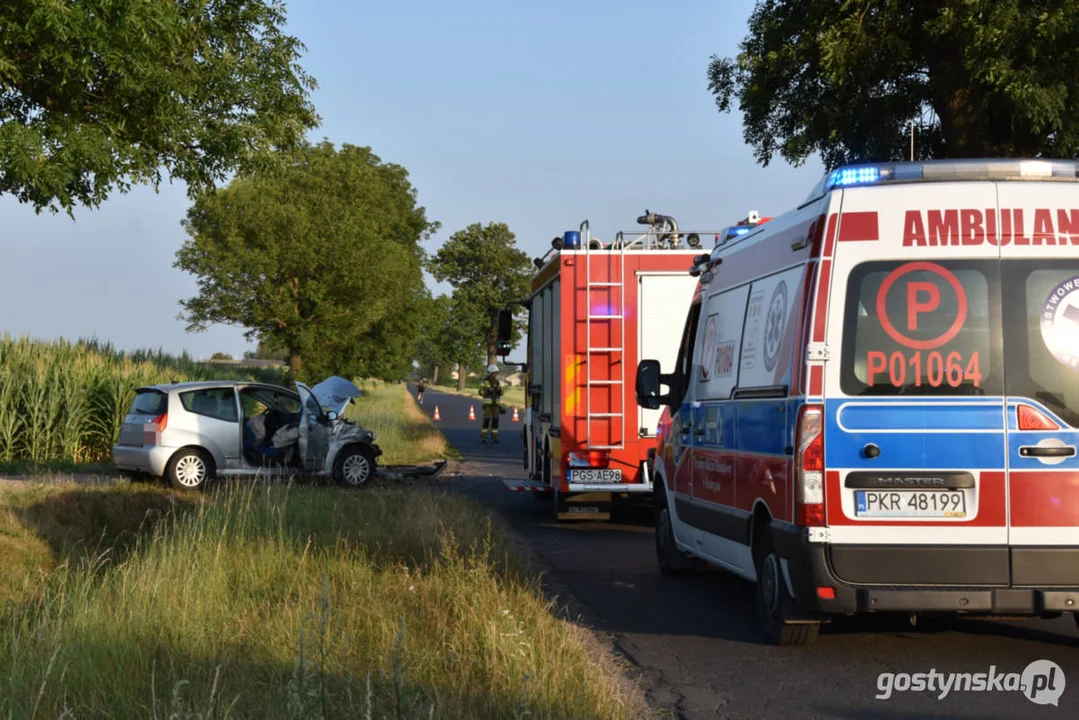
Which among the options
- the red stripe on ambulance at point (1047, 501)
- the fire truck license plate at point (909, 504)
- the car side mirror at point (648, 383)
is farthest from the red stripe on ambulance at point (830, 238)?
the car side mirror at point (648, 383)

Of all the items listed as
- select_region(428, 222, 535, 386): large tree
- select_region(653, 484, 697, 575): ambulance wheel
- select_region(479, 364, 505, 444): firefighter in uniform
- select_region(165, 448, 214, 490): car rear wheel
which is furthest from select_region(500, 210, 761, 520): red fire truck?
select_region(428, 222, 535, 386): large tree

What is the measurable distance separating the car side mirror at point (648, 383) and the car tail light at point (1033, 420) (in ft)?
11.7

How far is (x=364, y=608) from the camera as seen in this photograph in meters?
7.50

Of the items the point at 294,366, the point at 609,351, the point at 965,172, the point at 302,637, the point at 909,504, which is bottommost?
the point at 302,637

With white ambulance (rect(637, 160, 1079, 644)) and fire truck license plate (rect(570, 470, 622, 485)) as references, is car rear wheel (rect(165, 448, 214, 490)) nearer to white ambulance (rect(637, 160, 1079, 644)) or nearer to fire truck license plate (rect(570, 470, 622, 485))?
fire truck license plate (rect(570, 470, 622, 485))

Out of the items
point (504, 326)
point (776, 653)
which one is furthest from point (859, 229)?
point (504, 326)

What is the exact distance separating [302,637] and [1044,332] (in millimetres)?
4345

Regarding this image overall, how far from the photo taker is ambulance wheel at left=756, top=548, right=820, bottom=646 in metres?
7.33

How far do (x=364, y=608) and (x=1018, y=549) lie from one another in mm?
3706

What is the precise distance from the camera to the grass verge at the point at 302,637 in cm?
→ 547

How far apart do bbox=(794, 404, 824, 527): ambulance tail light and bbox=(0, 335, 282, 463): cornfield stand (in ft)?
55.0

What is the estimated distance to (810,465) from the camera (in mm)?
6758

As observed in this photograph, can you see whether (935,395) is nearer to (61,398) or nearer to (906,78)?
(906,78)

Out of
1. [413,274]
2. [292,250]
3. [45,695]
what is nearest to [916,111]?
[45,695]
